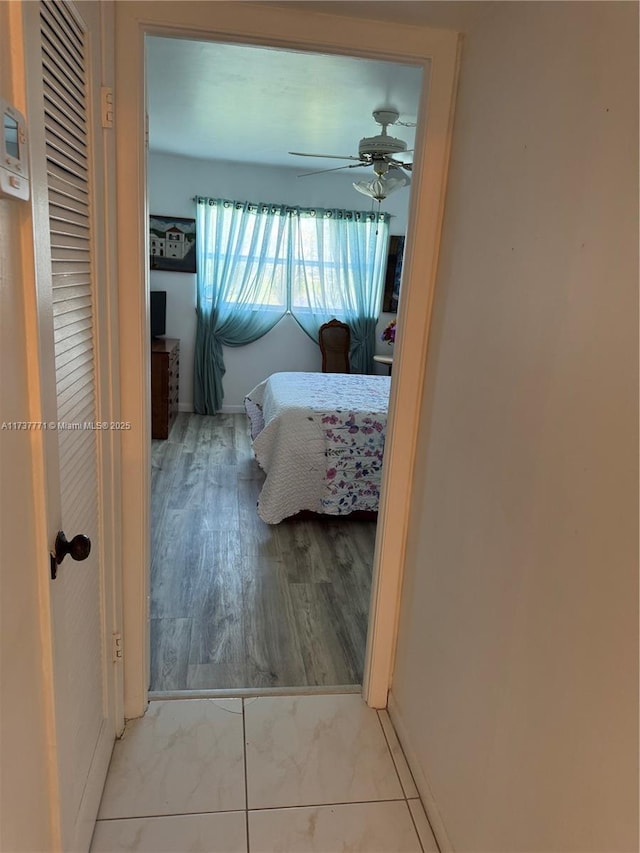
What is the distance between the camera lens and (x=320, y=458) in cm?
Answer: 334

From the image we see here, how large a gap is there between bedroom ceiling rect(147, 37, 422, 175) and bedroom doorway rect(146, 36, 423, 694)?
0.5 inches

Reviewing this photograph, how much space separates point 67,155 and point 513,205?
0.93m

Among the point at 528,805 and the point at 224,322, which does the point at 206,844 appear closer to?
the point at 528,805

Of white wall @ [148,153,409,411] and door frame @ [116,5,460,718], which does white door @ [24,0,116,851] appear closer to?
door frame @ [116,5,460,718]

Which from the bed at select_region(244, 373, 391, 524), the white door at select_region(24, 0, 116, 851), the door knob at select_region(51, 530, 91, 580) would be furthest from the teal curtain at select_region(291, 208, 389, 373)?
the door knob at select_region(51, 530, 91, 580)

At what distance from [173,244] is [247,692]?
A: 176 inches

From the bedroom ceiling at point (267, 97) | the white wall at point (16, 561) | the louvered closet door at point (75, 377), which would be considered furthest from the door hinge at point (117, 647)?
the bedroom ceiling at point (267, 97)

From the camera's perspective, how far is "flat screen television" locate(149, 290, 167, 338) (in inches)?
204

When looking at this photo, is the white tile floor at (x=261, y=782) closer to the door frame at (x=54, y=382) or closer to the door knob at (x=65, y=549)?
the door frame at (x=54, y=382)

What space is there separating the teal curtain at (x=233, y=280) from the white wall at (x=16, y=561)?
4887 millimetres

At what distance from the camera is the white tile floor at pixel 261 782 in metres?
1.52

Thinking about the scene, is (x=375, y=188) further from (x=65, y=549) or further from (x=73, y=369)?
(x=65, y=549)

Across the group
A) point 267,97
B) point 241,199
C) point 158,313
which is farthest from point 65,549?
point 241,199

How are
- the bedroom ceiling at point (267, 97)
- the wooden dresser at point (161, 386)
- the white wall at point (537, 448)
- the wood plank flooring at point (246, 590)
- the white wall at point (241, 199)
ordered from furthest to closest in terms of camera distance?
the white wall at point (241, 199), the wooden dresser at point (161, 386), the bedroom ceiling at point (267, 97), the wood plank flooring at point (246, 590), the white wall at point (537, 448)
